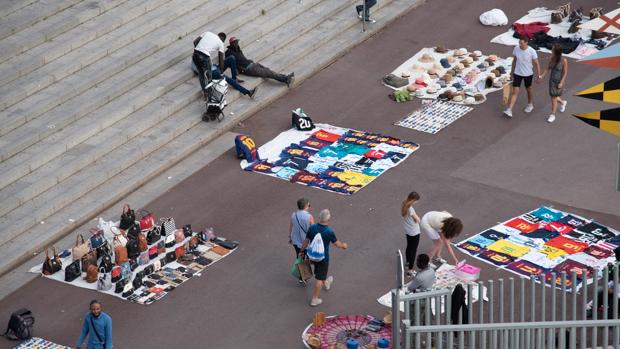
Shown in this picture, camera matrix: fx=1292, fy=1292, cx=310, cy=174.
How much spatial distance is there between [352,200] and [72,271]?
5156mm

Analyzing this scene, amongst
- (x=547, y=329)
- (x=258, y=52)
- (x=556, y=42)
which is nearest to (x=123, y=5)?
(x=258, y=52)

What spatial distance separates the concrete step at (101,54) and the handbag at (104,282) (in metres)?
4.87

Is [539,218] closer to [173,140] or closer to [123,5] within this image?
[173,140]

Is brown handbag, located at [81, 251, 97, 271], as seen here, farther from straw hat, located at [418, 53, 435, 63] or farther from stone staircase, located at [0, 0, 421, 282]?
straw hat, located at [418, 53, 435, 63]

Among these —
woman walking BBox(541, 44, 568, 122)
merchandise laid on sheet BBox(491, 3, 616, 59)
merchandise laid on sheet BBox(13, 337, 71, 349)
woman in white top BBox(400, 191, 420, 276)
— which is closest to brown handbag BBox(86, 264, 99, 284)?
merchandise laid on sheet BBox(13, 337, 71, 349)

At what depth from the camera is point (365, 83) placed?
27.7 meters

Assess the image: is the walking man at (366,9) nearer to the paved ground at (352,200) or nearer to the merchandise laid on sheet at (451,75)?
the paved ground at (352,200)

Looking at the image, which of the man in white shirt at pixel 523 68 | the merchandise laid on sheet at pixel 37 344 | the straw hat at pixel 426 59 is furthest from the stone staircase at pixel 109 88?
the man in white shirt at pixel 523 68

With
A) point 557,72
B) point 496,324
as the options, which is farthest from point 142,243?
point 557,72

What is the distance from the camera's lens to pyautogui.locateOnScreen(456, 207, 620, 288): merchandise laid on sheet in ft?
67.3

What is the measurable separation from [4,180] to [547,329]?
10.6 metres

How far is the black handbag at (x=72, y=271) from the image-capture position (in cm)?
2081

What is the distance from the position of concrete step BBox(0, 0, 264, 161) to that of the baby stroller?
1.68m

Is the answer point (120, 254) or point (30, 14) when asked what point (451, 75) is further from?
point (120, 254)
